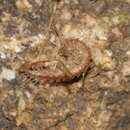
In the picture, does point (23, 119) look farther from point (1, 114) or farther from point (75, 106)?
point (75, 106)

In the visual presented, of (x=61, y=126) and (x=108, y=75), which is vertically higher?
(x=108, y=75)

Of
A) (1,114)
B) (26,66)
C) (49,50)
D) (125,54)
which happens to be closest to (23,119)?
(1,114)

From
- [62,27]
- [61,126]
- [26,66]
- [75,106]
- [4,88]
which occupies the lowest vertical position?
[61,126]

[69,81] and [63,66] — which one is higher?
[63,66]

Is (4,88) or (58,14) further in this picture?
(58,14)
